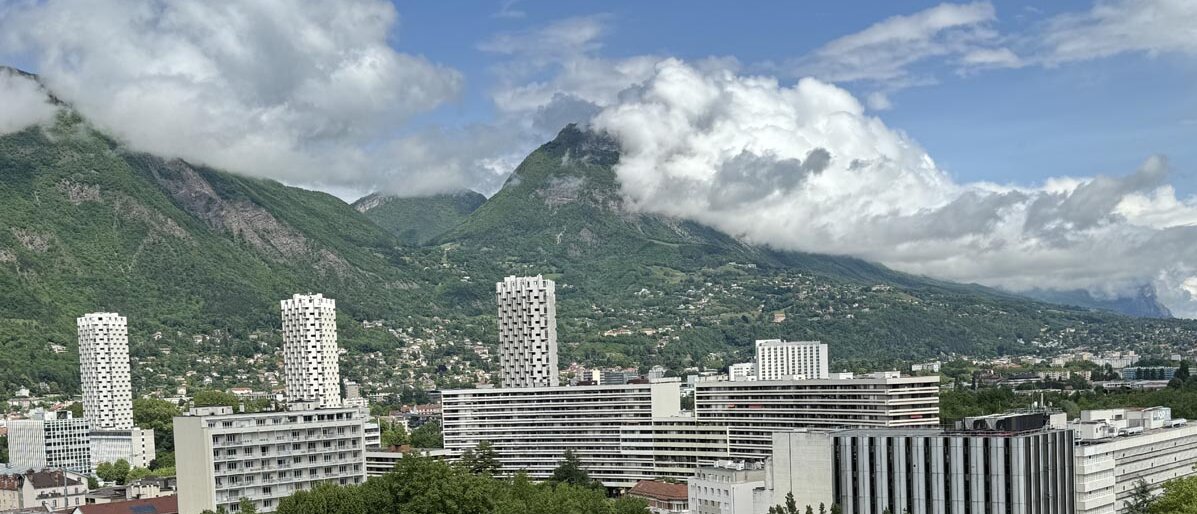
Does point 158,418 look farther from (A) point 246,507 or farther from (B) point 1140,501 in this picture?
(B) point 1140,501

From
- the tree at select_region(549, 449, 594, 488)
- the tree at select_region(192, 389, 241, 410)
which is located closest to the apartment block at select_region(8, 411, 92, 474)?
the tree at select_region(192, 389, 241, 410)

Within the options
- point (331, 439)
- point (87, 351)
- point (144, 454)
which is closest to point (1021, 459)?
point (331, 439)

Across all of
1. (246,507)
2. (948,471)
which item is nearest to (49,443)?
(246,507)

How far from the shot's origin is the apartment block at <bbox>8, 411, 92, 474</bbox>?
6496 inches

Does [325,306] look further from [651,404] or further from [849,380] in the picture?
[849,380]

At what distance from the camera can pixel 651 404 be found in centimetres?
13388

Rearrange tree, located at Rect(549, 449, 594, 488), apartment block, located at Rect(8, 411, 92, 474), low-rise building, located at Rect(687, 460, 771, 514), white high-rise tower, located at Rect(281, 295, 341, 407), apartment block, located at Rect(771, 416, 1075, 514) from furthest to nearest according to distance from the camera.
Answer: white high-rise tower, located at Rect(281, 295, 341, 407)
apartment block, located at Rect(8, 411, 92, 474)
tree, located at Rect(549, 449, 594, 488)
low-rise building, located at Rect(687, 460, 771, 514)
apartment block, located at Rect(771, 416, 1075, 514)

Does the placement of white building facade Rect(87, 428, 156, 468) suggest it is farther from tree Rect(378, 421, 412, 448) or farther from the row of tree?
the row of tree

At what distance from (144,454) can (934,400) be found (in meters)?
96.4

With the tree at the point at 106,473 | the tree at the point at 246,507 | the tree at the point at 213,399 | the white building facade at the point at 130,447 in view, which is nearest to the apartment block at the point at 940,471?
the tree at the point at 246,507

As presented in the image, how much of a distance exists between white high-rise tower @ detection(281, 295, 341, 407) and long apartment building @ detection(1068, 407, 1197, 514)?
106095 millimetres

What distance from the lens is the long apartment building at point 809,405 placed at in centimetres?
12056

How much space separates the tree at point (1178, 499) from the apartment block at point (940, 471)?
696 cm

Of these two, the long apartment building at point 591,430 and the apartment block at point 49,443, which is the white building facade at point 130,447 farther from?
the long apartment building at point 591,430
